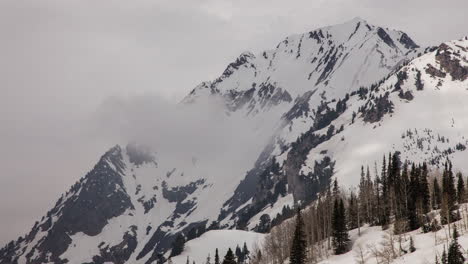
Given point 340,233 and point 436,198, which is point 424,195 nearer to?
point 436,198

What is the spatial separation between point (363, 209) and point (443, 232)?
61.2 m

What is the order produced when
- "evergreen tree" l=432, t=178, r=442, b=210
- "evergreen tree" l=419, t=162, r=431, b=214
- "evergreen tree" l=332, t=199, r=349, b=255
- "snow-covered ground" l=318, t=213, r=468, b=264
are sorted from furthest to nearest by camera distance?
1. "evergreen tree" l=432, t=178, r=442, b=210
2. "evergreen tree" l=332, t=199, r=349, b=255
3. "evergreen tree" l=419, t=162, r=431, b=214
4. "snow-covered ground" l=318, t=213, r=468, b=264

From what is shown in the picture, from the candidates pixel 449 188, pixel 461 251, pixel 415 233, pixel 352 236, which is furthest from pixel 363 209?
pixel 461 251

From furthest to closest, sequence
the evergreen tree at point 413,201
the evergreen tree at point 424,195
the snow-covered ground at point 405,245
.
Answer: the evergreen tree at point 424,195 → the evergreen tree at point 413,201 → the snow-covered ground at point 405,245

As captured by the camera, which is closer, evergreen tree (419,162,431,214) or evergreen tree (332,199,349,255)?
evergreen tree (419,162,431,214)

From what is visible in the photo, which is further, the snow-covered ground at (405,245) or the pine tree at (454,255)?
the snow-covered ground at (405,245)

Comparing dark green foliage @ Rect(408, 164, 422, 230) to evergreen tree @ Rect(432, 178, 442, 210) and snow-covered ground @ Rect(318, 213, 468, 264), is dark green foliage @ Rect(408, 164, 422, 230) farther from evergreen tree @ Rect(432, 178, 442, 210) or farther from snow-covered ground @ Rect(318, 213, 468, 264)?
evergreen tree @ Rect(432, 178, 442, 210)

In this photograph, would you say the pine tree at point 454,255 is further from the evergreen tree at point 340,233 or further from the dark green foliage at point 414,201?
the evergreen tree at point 340,233

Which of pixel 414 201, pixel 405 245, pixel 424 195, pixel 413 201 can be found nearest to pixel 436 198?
pixel 424 195

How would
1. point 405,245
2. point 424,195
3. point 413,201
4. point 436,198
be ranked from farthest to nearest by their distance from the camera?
point 436,198 → point 424,195 → point 413,201 → point 405,245

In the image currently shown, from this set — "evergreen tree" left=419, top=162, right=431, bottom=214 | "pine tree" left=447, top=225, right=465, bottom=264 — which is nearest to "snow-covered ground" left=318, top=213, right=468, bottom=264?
"pine tree" left=447, top=225, right=465, bottom=264

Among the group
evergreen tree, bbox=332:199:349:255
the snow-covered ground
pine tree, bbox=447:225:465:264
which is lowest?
pine tree, bbox=447:225:465:264

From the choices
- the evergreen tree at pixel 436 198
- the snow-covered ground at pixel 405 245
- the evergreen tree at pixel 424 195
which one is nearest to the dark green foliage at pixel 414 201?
the evergreen tree at pixel 424 195

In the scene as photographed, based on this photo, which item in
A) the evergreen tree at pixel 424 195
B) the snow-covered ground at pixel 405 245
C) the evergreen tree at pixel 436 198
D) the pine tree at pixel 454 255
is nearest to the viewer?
the pine tree at pixel 454 255
